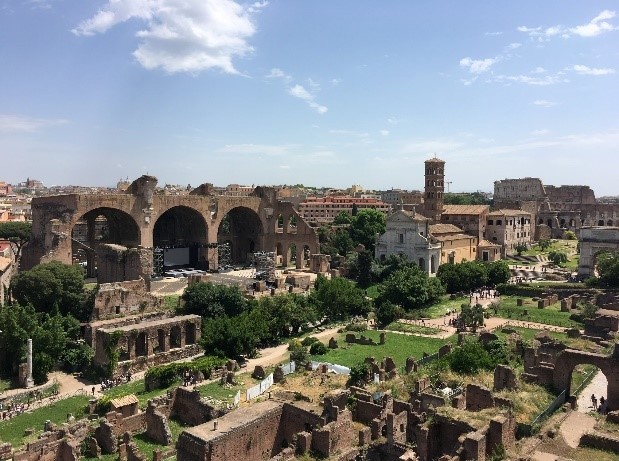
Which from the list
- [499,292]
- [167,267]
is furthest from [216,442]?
[167,267]

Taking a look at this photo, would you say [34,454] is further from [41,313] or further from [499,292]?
[499,292]

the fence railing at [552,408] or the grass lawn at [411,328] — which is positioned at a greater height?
the fence railing at [552,408]

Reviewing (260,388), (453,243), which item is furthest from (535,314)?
(260,388)

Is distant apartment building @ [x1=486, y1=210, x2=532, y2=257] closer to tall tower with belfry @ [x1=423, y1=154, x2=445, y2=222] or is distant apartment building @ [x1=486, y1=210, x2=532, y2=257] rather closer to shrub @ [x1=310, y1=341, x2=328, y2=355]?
tall tower with belfry @ [x1=423, y1=154, x2=445, y2=222]

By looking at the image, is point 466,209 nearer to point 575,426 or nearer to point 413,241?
point 413,241

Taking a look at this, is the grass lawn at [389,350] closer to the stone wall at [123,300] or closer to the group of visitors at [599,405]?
the group of visitors at [599,405]

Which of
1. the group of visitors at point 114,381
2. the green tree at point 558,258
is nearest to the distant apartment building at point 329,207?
the green tree at point 558,258
